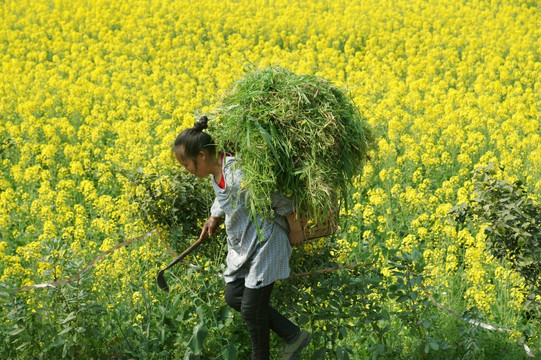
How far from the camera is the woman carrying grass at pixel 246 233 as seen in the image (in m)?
3.32

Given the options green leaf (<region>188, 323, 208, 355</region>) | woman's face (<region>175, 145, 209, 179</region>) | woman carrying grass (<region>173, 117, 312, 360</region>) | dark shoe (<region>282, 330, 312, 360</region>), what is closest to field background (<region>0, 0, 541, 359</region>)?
green leaf (<region>188, 323, 208, 355</region>)

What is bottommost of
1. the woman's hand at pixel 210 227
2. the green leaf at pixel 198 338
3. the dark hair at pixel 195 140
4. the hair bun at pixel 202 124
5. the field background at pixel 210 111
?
the field background at pixel 210 111

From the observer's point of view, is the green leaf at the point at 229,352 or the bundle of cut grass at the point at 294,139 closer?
the bundle of cut grass at the point at 294,139

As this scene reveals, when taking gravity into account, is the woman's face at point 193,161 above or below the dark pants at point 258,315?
above

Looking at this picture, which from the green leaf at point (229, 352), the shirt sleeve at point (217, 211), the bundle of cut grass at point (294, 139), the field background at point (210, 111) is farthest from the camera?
the field background at point (210, 111)

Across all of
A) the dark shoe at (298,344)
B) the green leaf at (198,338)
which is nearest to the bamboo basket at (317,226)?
the dark shoe at (298,344)

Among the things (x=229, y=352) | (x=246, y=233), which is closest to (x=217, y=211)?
(x=246, y=233)

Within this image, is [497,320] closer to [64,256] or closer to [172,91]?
[64,256]

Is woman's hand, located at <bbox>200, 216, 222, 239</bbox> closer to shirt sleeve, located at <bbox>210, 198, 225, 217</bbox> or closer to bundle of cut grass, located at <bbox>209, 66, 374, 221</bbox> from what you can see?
shirt sleeve, located at <bbox>210, 198, 225, 217</bbox>

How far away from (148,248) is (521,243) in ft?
7.33

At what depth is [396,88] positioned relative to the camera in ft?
29.0

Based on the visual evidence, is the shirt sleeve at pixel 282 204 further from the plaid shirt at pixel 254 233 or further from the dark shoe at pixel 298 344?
the dark shoe at pixel 298 344

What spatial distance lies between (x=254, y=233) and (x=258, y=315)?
41 centimetres

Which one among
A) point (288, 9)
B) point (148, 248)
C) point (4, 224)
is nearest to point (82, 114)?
point (4, 224)
